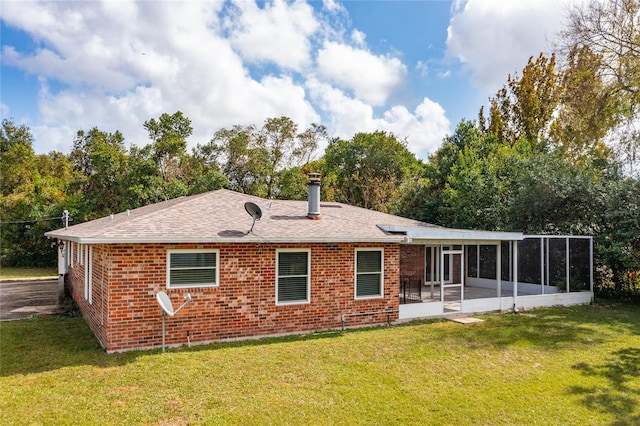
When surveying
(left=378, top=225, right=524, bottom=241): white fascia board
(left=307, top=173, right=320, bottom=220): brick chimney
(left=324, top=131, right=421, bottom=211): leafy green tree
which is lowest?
(left=378, top=225, right=524, bottom=241): white fascia board

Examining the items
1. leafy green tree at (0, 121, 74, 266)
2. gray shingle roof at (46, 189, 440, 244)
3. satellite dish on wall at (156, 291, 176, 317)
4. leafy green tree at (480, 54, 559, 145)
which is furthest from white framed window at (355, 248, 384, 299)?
leafy green tree at (0, 121, 74, 266)

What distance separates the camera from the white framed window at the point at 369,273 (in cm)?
1095

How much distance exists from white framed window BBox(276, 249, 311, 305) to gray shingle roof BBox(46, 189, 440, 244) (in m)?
0.53

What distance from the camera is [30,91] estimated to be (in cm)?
1524

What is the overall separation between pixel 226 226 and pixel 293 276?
200 centimetres

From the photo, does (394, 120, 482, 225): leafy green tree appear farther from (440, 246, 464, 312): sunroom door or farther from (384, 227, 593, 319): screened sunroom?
(384, 227, 593, 319): screened sunroom

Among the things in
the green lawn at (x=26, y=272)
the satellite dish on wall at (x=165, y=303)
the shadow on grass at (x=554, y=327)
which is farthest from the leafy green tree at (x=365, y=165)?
the satellite dish on wall at (x=165, y=303)

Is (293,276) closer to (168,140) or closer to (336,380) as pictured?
(336,380)

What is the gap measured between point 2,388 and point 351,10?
13959mm

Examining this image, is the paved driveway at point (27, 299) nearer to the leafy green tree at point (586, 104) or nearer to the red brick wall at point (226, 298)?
the red brick wall at point (226, 298)

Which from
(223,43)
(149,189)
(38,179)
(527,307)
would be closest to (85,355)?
(223,43)

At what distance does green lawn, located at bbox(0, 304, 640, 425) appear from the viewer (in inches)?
228

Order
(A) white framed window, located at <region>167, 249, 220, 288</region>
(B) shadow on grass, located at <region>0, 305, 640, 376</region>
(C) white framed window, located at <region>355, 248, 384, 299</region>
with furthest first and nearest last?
(C) white framed window, located at <region>355, 248, 384, 299</region> → (A) white framed window, located at <region>167, 249, 220, 288</region> → (B) shadow on grass, located at <region>0, 305, 640, 376</region>

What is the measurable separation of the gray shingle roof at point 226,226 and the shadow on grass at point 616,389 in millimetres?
5122
